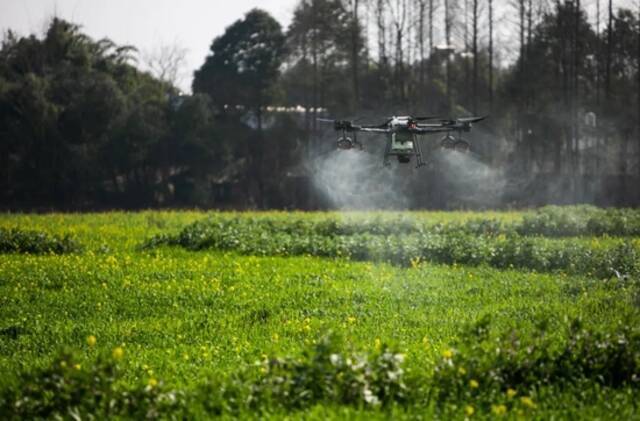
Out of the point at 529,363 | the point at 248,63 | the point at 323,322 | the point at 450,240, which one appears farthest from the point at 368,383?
the point at 248,63

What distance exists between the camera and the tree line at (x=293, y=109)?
36188mm

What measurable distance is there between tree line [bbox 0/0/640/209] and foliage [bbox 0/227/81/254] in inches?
692

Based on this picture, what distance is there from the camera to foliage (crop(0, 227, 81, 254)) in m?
18.5

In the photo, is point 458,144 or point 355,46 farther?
point 355,46

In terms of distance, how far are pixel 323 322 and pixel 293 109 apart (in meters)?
30.3

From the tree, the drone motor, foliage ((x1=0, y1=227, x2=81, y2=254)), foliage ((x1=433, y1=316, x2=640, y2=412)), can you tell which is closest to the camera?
foliage ((x1=433, y1=316, x2=640, y2=412))

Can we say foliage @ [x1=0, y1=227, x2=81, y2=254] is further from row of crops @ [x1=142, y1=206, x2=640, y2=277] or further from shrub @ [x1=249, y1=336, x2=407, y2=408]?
shrub @ [x1=249, y1=336, x2=407, y2=408]

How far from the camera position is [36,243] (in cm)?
1867

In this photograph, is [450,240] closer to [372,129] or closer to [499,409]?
[372,129]

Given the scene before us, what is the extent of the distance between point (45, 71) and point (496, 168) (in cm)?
1969

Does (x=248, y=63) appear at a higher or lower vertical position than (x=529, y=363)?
higher

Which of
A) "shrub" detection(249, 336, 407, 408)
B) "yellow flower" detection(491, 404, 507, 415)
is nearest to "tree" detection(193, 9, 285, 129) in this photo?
"shrub" detection(249, 336, 407, 408)

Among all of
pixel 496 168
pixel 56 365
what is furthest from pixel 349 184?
pixel 56 365

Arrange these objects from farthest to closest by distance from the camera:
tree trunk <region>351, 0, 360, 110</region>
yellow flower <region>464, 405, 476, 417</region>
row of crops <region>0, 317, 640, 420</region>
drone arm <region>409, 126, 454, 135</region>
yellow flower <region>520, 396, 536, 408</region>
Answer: tree trunk <region>351, 0, 360, 110</region>
drone arm <region>409, 126, 454, 135</region>
yellow flower <region>520, 396, 536, 408</region>
row of crops <region>0, 317, 640, 420</region>
yellow flower <region>464, 405, 476, 417</region>
